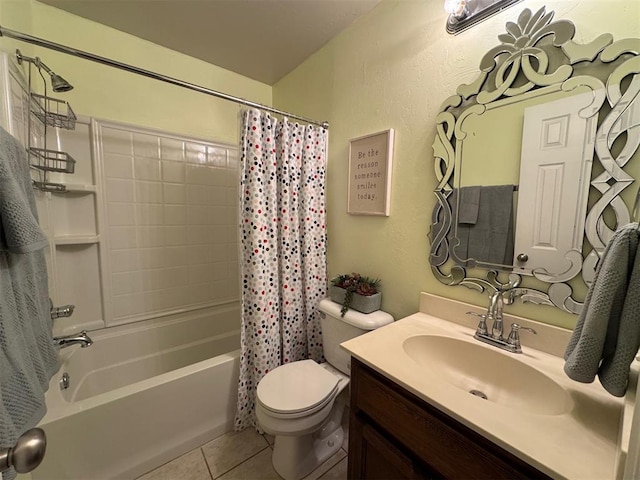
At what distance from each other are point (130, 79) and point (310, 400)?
223cm

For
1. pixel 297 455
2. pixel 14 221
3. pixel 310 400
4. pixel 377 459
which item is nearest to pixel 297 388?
pixel 310 400

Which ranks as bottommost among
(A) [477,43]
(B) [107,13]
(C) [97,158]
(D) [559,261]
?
(D) [559,261]

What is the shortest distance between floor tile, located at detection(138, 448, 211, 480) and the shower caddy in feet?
4.97

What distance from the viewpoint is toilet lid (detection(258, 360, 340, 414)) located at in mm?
1104

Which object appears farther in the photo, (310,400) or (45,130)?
(45,130)

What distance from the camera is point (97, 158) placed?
5.32ft

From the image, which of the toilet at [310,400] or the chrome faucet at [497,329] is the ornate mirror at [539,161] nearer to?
the chrome faucet at [497,329]

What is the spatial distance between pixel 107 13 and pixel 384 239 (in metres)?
2.06

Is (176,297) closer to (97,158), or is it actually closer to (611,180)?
(97,158)

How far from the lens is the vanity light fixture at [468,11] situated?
98cm

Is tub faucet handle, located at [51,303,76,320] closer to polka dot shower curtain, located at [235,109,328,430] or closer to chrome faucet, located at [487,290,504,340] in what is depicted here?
polka dot shower curtain, located at [235,109,328,430]

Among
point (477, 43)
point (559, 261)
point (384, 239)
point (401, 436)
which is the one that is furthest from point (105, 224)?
point (559, 261)

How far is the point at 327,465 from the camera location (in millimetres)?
1313

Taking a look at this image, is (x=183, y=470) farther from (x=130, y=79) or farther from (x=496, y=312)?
(x=130, y=79)
